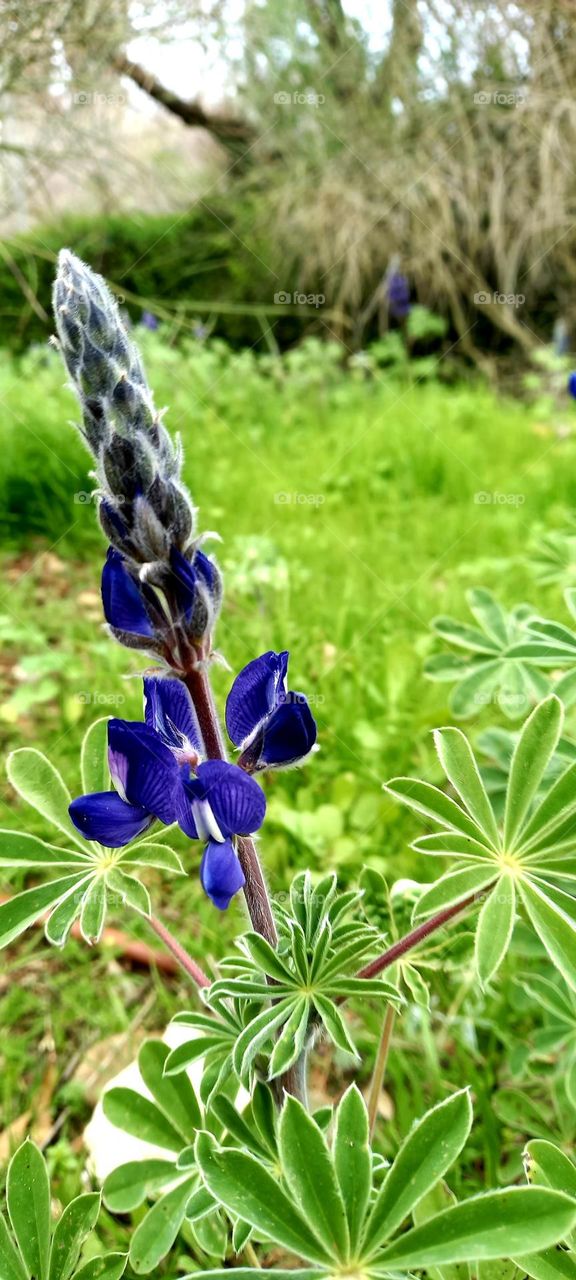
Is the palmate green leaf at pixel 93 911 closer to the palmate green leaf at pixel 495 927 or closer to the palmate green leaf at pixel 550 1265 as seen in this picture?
the palmate green leaf at pixel 495 927

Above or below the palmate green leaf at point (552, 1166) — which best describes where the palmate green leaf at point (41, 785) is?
above

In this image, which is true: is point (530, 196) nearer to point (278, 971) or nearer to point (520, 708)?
point (520, 708)

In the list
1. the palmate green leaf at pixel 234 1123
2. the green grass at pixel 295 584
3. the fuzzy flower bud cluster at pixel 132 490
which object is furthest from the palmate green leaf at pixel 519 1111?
the fuzzy flower bud cluster at pixel 132 490

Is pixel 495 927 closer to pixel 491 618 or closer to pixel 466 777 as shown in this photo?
pixel 466 777

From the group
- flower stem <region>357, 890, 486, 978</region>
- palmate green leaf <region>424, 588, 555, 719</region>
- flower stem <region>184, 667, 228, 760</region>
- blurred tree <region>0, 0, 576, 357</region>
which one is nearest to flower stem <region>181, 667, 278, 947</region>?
flower stem <region>184, 667, 228, 760</region>

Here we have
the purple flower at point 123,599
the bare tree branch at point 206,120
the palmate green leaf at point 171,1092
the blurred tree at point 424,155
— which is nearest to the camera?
the purple flower at point 123,599

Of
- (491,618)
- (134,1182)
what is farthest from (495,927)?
(491,618)
